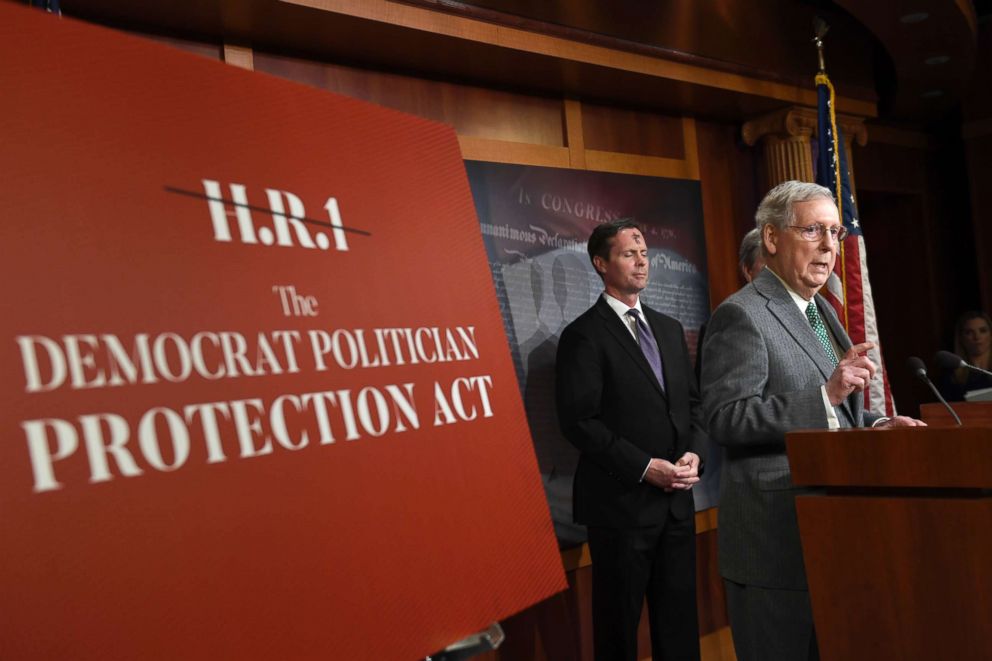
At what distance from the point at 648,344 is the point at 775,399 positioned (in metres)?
1.39

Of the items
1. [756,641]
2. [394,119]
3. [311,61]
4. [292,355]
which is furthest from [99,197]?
[311,61]

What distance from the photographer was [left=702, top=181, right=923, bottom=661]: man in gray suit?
1.99 m

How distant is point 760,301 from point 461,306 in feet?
3.30

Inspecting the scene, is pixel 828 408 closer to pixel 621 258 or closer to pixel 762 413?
pixel 762 413

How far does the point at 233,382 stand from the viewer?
106 centimetres

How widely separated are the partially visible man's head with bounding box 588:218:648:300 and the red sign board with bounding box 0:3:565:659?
2028 millimetres

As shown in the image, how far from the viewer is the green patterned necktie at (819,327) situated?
2.18 meters

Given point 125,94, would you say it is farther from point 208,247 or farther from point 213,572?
point 213,572

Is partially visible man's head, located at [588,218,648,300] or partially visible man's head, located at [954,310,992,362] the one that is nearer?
partially visible man's head, located at [588,218,648,300]

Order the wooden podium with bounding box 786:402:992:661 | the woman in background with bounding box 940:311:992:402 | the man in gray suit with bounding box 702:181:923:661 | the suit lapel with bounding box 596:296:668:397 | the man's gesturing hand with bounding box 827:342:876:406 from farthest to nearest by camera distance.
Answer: the woman in background with bounding box 940:311:992:402, the suit lapel with bounding box 596:296:668:397, the man in gray suit with bounding box 702:181:923:661, the man's gesturing hand with bounding box 827:342:876:406, the wooden podium with bounding box 786:402:992:661

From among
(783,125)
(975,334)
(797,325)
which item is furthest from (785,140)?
(797,325)

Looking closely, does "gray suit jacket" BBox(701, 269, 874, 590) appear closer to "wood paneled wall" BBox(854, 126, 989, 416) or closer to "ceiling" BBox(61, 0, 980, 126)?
"ceiling" BBox(61, 0, 980, 126)

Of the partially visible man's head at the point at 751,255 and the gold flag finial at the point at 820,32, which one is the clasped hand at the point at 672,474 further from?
the gold flag finial at the point at 820,32

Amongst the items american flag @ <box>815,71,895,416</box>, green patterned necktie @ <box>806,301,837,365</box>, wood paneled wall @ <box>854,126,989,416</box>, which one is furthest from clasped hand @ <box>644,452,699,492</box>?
wood paneled wall @ <box>854,126,989,416</box>
